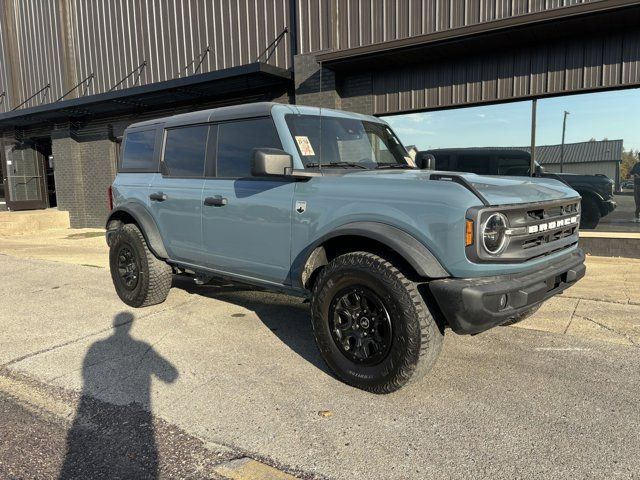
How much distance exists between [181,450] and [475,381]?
2035mm

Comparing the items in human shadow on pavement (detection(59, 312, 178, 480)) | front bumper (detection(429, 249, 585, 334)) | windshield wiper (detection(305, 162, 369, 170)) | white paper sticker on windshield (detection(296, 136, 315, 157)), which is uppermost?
white paper sticker on windshield (detection(296, 136, 315, 157))

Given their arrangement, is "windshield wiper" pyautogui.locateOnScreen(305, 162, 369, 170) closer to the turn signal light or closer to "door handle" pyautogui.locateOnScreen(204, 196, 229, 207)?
"door handle" pyautogui.locateOnScreen(204, 196, 229, 207)

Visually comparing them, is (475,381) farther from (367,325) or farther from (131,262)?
(131,262)

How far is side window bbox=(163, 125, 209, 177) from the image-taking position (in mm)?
4723

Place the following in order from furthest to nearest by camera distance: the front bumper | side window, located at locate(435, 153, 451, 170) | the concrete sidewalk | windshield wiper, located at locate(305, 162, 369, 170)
→ side window, located at locate(435, 153, 451, 170), the concrete sidewalk, windshield wiper, located at locate(305, 162, 369, 170), the front bumper

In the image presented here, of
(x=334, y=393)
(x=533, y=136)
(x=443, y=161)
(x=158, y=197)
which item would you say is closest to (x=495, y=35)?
(x=533, y=136)

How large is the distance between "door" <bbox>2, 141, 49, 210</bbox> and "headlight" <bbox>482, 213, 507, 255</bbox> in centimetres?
1751

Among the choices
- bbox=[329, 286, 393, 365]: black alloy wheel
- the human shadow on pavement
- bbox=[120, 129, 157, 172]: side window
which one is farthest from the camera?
bbox=[120, 129, 157, 172]: side window

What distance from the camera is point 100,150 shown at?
47.5 feet

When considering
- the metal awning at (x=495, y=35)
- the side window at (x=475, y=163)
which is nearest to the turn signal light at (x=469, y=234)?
the metal awning at (x=495, y=35)

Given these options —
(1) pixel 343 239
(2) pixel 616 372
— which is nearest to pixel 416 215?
(1) pixel 343 239

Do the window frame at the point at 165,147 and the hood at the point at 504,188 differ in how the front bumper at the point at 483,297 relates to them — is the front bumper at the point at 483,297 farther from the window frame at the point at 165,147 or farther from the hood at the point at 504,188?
the window frame at the point at 165,147

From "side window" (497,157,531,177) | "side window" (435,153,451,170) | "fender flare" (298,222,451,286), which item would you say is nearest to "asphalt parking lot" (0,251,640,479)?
"fender flare" (298,222,451,286)

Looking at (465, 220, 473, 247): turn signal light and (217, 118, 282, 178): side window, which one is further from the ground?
(217, 118, 282, 178): side window
